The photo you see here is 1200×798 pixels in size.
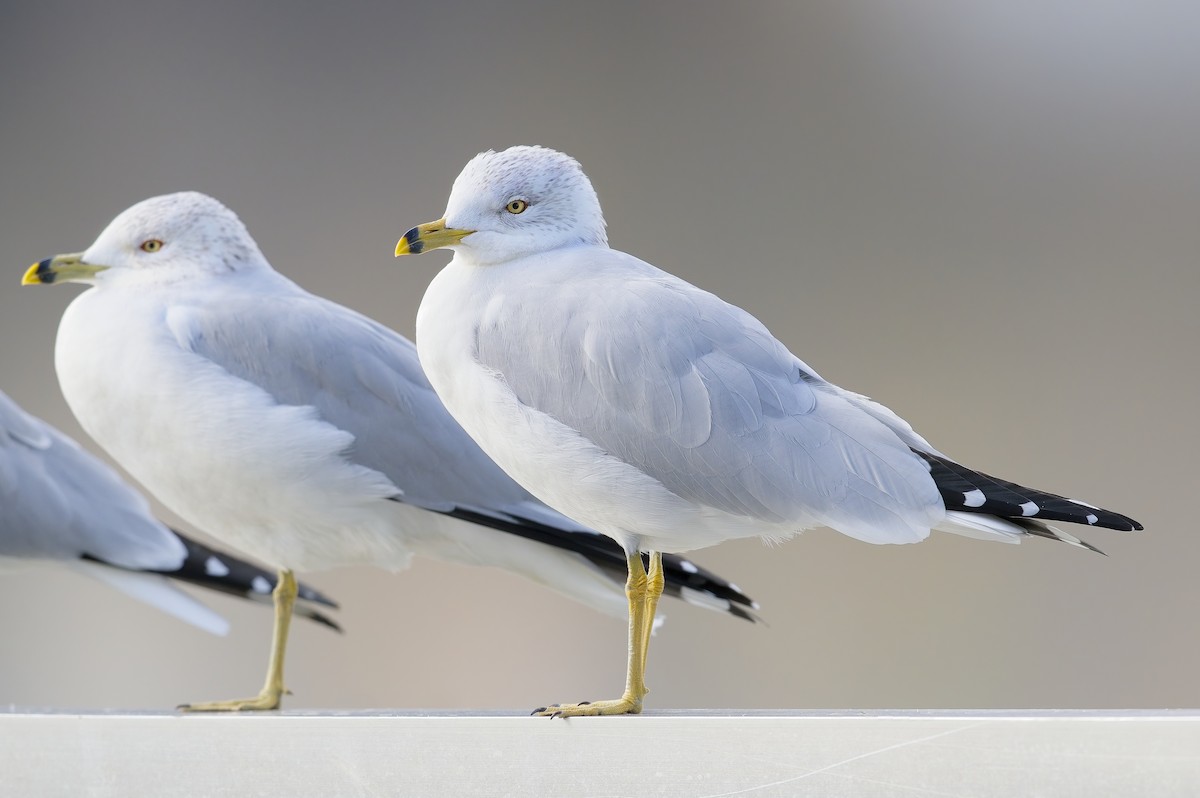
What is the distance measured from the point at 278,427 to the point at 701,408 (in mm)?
464

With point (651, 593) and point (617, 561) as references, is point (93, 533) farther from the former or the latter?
point (651, 593)

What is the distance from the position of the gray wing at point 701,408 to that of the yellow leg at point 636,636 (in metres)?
0.09

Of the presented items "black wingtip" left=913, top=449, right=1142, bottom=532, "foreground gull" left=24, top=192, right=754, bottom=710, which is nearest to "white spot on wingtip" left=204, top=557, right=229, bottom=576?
"foreground gull" left=24, top=192, right=754, bottom=710

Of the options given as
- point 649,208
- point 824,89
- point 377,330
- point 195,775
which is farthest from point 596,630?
point 195,775

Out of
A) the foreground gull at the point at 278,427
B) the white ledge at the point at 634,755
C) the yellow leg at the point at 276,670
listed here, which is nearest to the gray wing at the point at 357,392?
the foreground gull at the point at 278,427

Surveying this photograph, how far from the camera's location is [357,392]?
4.40 feet

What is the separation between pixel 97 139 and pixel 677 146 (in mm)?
1004

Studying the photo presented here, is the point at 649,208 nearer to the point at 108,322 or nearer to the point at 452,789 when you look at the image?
the point at 108,322

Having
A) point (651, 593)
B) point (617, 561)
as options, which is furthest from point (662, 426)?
point (617, 561)

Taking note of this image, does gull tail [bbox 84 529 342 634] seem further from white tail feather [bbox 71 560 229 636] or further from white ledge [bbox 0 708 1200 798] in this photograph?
white ledge [bbox 0 708 1200 798]

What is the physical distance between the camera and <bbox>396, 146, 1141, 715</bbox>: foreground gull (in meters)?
0.96

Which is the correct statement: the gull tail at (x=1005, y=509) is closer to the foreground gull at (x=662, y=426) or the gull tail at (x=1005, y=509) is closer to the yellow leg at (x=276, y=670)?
the foreground gull at (x=662, y=426)

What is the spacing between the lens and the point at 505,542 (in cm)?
135

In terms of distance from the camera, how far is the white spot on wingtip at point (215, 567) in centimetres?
147
